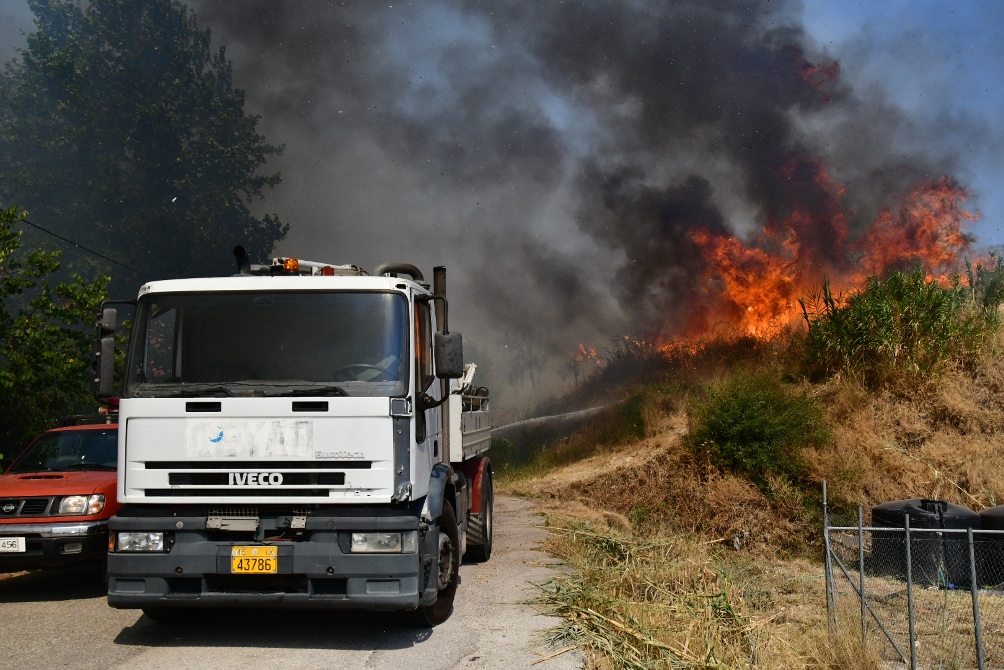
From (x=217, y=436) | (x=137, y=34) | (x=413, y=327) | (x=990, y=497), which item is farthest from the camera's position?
(x=137, y=34)

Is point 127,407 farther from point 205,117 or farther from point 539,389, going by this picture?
point 539,389

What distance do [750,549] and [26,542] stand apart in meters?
12.1

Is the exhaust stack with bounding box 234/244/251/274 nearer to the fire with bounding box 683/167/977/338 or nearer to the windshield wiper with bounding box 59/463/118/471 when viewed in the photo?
the windshield wiper with bounding box 59/463/118/471

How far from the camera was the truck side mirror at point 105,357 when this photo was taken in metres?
6.66

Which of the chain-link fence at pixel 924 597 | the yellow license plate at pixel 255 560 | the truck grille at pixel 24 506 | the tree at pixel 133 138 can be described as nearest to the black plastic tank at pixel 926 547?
the chain-link fence at pixel 924 597

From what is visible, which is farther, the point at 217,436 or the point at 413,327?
the point at 413,327

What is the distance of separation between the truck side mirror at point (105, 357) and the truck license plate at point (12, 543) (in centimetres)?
240

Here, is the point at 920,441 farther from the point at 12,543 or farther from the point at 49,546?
the point at 12,543

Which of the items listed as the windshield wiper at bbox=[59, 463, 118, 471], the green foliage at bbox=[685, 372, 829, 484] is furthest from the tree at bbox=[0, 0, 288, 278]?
the windshield wiper at bbox=[59, 463, 118, 471]

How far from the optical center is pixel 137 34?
31.4 meters

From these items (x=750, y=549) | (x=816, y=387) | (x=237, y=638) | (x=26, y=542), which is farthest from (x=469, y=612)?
(x=816, y=387)

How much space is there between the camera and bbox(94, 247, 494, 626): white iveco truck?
6.29 meters

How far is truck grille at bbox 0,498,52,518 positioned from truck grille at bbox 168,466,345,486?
284 cm

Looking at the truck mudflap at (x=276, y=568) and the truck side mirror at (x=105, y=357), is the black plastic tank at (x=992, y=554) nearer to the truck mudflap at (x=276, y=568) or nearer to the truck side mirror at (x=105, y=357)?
the truck mudflap at (x=276, y=568)
